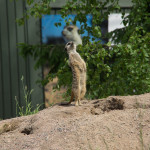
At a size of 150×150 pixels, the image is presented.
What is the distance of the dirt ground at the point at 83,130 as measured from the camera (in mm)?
2148

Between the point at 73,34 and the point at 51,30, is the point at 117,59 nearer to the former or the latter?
the point at 73,34

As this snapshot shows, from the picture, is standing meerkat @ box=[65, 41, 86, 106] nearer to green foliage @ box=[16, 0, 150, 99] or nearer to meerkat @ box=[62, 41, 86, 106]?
meerkat @ box=[62, 41, 86, 106]

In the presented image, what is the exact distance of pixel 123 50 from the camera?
3857 mm

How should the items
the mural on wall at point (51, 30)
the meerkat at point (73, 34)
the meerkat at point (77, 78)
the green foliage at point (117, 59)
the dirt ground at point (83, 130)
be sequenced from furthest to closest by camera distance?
the mural on wall at point (51, 30), the meerkat at point (73, 34), the green foliage at point (117, 59), the meerkat at point (77, 78), the dirt ground at point (83, 130)

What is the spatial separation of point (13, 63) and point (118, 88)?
115 inches

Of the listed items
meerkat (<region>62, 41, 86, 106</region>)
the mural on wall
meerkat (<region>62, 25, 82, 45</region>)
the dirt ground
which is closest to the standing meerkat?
meerkat (<region>62, 41, 86, 106</region>)

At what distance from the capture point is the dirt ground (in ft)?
7.05

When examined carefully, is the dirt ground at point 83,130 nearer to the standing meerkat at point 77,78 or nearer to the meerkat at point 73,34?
the standing meerkat at point 77,78

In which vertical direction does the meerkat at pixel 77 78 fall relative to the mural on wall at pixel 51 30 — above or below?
below

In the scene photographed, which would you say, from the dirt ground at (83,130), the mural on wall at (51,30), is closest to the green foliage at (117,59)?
the dirt ground at (83,130)

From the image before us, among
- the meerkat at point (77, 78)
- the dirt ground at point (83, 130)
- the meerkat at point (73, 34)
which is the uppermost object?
the meerkat at point (73, 34)

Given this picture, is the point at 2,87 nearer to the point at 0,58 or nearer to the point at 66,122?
the point at 0,58

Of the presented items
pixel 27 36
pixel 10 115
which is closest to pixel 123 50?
pixel 27 36

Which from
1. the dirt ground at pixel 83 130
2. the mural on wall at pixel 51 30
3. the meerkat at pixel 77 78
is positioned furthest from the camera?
the mural on wall at pixel 51 30
